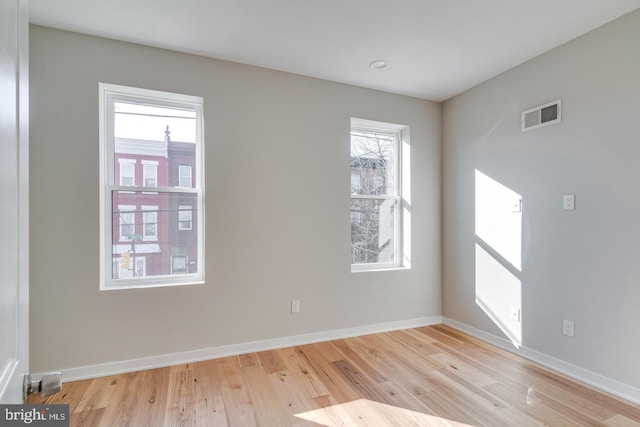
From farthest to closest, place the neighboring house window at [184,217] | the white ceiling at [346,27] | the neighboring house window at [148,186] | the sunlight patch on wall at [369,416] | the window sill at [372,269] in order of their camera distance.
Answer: the window sill at [372,269] < the neighboring house window at [184,217] < the neighboring house window at [148,186] < the white ceiling at [346,27] < the sunlight patch on wall at [369,416]

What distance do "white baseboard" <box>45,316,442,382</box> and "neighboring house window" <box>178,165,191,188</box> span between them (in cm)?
144

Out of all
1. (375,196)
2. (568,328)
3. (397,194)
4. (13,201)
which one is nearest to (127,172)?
(13,201)

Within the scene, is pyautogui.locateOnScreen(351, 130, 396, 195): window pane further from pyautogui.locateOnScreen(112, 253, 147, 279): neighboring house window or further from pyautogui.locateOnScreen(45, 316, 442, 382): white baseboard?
pyautogui.locateOnScreen(112, 253, 147, 279): neighboring house window

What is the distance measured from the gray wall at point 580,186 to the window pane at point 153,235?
2.94 metres

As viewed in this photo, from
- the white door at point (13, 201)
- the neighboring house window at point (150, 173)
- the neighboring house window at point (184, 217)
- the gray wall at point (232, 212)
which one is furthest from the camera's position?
the neighboring house window at point (184, 217)

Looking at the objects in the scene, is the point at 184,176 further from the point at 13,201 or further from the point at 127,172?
the point at 13,201

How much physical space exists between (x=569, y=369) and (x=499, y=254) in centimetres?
103

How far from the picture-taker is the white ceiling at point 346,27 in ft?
6.70

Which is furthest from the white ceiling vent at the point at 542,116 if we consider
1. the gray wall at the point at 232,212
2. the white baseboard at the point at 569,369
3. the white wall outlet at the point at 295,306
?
the white wall outlet at the point at 295,306

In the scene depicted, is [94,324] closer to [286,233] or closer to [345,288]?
[286,233]

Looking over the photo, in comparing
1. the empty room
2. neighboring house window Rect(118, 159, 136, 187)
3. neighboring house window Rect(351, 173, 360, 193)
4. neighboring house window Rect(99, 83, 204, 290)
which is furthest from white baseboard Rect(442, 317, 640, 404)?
neighboring house window Rect(118, 159, 136, 187)

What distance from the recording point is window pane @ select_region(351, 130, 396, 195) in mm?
3416

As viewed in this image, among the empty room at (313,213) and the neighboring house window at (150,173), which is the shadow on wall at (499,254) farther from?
the neighboring house window at (150,173)

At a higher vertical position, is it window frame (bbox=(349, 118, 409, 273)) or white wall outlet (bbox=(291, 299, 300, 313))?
window frame (bbox=(349, 118, 409, 273))
